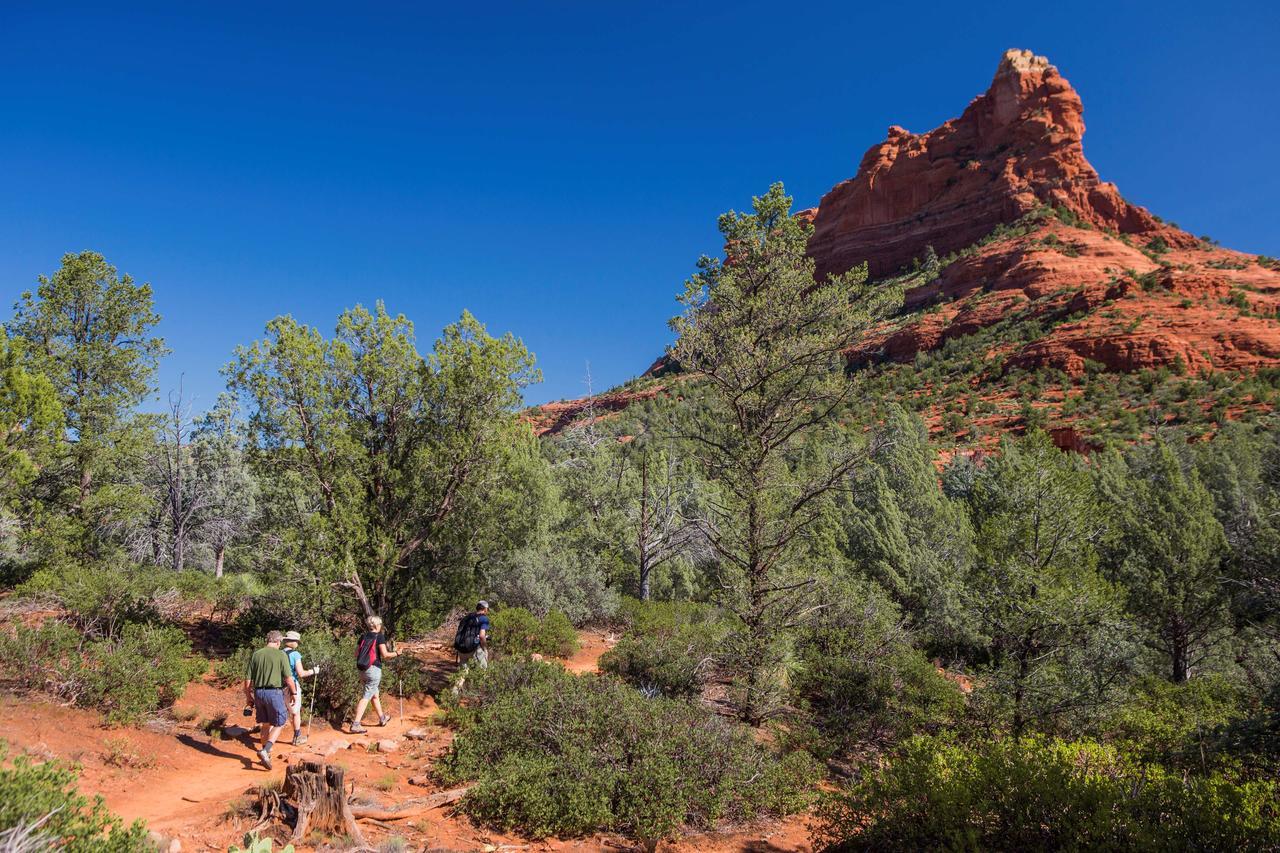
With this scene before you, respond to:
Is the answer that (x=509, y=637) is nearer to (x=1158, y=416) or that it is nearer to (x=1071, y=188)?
(x=1158, y=416)

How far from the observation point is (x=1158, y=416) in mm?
37344

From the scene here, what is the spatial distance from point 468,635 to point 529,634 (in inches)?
120

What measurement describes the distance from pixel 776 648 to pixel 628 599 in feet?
32.1

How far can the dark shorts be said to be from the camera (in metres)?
6.36

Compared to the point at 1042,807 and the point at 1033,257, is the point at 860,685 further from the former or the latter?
the point at 1033,257

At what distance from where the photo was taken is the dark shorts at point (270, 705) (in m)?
6.36

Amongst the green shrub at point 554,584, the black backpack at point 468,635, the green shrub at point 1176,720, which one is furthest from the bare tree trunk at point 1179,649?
the black backpack at point 468,635

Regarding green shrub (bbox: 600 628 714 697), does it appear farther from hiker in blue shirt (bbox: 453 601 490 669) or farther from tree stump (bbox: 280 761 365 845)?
tree stump (bbox: 280 761 365 845)

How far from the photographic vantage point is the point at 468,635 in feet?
30.6

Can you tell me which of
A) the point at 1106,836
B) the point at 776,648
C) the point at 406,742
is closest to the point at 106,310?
the point at 406,742

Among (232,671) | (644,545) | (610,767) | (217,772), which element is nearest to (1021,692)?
(610,767)

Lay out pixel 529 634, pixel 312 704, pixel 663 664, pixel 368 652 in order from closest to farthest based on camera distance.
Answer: pixel 312 704 < pixel 368 652 < pixel 663 664 < pixel 529 634

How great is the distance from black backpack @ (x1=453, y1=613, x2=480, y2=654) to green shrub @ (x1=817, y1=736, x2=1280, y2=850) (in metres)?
6.11

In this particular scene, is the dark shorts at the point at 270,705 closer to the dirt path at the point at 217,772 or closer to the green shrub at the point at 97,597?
the dirt path at the point at 217,772
